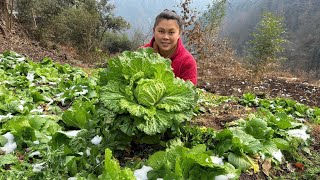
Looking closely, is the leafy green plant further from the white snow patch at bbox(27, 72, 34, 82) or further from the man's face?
the white snow patch at bbox(27, 72, 34, 82)

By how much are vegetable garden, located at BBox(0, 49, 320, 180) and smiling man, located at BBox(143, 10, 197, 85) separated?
1.65 ft

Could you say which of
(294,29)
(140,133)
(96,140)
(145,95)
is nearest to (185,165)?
(140,133)

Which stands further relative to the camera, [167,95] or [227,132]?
[227,132]

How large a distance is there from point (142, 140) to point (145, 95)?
472 millimetres

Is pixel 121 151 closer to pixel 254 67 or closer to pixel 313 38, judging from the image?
pixel 254 67

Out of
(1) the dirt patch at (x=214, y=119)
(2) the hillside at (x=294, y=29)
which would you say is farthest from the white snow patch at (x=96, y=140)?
(2) the hillside at (x=294, y=29)

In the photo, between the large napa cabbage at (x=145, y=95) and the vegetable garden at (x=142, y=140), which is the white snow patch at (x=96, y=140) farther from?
the large napa cabbage at (x=145, y=95)

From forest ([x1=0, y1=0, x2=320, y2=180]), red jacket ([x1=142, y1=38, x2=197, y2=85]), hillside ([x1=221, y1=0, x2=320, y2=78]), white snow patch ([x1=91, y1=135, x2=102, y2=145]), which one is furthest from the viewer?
hillside ([x1=221, y1=0, x2=320, y2=78])

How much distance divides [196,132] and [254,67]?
15.7m

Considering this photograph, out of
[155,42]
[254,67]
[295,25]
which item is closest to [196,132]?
[155,42]

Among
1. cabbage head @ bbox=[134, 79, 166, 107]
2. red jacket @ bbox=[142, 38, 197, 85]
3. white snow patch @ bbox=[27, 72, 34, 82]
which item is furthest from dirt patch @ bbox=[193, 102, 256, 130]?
white snow patch @ bbox=[27, 72, 34, 82]

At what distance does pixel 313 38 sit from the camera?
54531 millimetres

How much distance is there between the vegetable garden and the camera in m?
2.45

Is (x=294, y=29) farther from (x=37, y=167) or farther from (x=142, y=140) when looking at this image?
(x=37, y=167)
